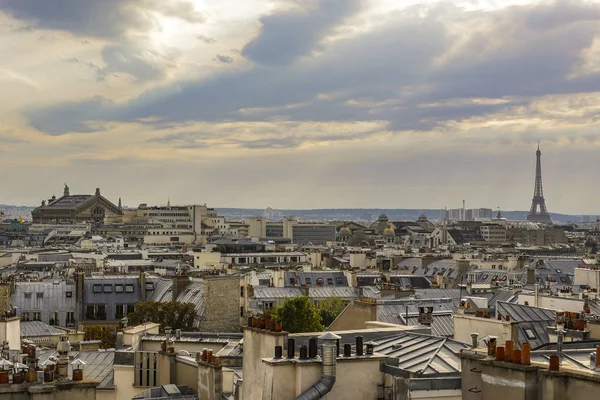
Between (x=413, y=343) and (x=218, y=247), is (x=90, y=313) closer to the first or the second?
→ (x=413, y=343)

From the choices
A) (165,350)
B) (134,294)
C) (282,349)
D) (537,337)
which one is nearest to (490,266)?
(134,294)

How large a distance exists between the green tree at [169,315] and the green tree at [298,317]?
5.35 metres

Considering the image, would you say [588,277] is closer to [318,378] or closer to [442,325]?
[442,325]

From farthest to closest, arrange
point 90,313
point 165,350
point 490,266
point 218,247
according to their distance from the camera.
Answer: point 218,247, point 490,266, point 90,313, point 165,350

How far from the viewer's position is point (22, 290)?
Answer: 233ft

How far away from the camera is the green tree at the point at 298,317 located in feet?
166

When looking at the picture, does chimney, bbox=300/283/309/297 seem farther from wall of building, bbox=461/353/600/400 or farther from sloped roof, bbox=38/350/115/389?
wall of building, bbox=461/353/600/400

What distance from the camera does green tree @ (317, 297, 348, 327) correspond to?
209 ft

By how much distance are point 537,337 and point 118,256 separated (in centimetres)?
10105

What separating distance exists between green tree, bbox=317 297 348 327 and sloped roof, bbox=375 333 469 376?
125 ft

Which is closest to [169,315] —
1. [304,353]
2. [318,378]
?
[304,353]

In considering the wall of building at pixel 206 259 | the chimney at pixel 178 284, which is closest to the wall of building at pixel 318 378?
the chimney at pixel 178 284

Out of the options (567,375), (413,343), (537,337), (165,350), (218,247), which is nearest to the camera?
(567,375)

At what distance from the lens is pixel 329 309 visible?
6738 centimetres
